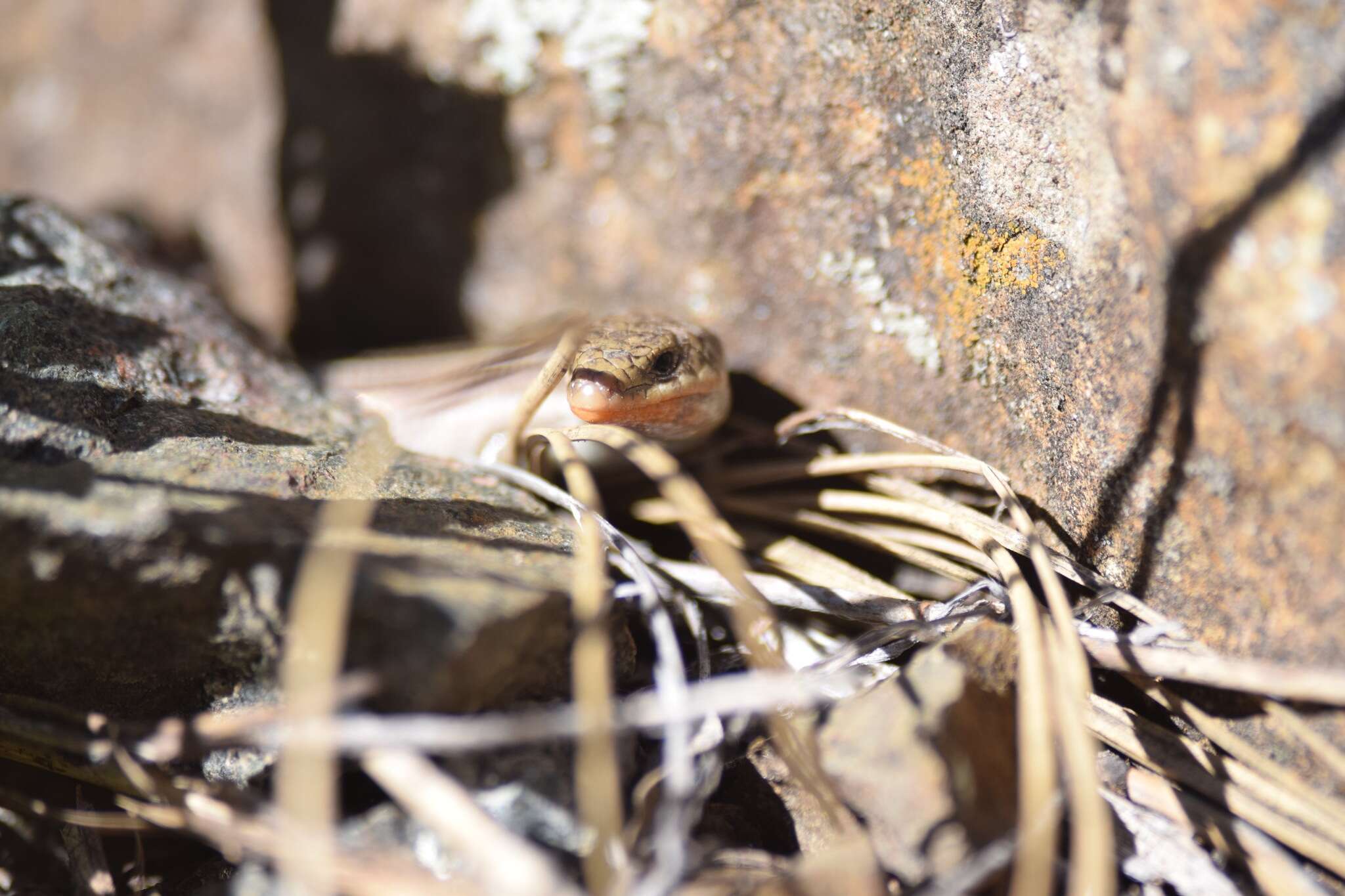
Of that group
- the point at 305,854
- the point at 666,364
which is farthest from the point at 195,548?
the point at 666,364

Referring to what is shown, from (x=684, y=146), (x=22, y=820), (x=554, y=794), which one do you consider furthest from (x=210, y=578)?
(x=684, y=146)

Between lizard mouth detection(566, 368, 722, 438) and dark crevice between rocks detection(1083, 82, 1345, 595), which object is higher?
dark crevice between rocks detection(1083, 82, 1345, 595)

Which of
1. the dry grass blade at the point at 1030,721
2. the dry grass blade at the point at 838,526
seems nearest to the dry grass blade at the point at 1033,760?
the dry grass blade at the point at 1030,721

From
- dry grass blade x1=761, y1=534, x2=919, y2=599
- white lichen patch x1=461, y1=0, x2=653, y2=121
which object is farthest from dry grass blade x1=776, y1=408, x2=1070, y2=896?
white lichen patch x1=461, y1=0, x2=653, y2=121

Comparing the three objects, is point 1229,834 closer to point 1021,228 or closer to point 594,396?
point 1021,228

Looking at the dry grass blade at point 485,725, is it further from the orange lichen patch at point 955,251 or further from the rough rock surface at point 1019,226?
the orange lichen patch at point 955,251

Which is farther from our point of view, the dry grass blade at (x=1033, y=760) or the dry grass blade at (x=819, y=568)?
the dry grass blade at (x=819, y=568)

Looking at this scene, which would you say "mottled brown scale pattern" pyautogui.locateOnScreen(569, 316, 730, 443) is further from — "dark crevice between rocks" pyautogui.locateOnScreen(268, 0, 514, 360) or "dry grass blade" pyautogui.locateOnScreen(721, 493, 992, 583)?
"dark crevice between rocks" pyautogui.locateOnScreen(268, 0, 514, 360)
